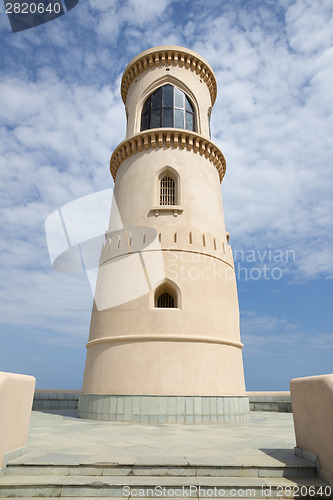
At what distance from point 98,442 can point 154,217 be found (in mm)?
8933

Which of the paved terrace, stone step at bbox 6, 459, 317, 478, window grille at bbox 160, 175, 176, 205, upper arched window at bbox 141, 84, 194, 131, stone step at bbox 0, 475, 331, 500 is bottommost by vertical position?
stone step at bbox 0, 475, 331, 500

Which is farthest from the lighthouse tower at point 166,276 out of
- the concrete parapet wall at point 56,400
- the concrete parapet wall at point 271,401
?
the concrete parapet wall at point 56,400

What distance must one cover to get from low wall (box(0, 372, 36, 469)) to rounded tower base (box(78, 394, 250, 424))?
5363mm

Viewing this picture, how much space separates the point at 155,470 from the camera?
17.9 ft

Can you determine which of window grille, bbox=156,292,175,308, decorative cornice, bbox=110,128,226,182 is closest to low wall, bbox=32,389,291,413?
window grille, bbox=156,292,175,308

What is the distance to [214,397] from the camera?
39.5ft

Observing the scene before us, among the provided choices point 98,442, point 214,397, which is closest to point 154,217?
point 214,397

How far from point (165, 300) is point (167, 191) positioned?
191 inches

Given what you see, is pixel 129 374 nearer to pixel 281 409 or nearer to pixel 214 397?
pixel 214 397

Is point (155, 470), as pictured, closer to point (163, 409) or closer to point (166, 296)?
point (163, 409)

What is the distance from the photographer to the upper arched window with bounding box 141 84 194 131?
54.4 feet

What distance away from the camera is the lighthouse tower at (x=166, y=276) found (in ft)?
39.7

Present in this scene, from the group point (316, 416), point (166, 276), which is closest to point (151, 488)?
point (316, 416)

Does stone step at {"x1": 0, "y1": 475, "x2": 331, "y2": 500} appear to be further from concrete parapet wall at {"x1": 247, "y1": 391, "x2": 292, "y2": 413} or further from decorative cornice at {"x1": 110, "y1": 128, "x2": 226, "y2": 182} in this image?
decorative cornice at {"x1": 110, "y1": 128, "x2": 226, "y2": 182}
